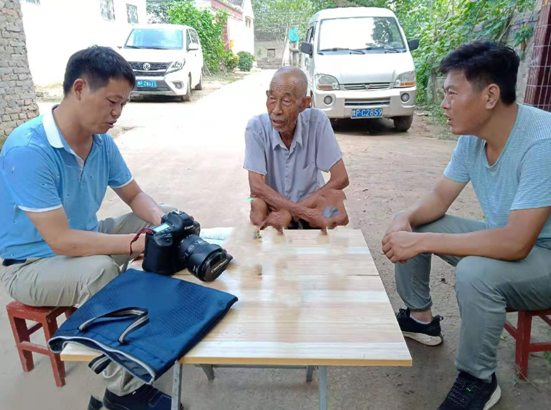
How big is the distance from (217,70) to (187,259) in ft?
62.1

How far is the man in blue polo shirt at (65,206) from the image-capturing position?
1618mm

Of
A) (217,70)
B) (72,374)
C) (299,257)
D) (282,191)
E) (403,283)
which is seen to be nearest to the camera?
(299,257)

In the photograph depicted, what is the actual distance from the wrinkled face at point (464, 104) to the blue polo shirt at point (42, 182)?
1.56 metres

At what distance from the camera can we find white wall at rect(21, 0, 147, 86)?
10859 millimetres

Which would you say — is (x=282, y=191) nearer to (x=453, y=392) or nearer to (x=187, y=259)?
(x=187, y=259)

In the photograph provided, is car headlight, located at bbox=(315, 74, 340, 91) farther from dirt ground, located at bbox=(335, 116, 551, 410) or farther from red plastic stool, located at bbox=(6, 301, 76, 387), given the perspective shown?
red plastic stool, located at bbox=(6, 301, 76, 387)

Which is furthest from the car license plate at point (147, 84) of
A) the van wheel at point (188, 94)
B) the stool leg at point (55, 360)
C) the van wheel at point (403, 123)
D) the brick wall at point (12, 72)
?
the stool leg at point (55, 360)

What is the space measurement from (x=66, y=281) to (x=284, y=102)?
1302 millimetres

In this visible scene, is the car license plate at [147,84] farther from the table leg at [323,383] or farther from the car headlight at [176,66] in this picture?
the table leg at [323,383]

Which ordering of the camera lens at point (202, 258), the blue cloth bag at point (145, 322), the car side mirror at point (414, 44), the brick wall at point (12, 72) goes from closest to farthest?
1. the blue cloth bag at point (145, 322)
2. the camera lens at point (202, 258)
3. the brick wall at point (12, 72)
4. the car side mirror at point (414, 44)

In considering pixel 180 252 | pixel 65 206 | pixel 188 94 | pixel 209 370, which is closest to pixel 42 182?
pixel 65 206

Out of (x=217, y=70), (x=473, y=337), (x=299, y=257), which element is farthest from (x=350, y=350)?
(x=217, y=70)

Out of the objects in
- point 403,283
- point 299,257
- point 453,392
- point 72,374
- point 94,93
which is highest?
point 94,93

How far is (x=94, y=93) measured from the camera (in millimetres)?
1718
